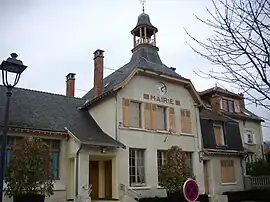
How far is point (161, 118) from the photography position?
19781mm

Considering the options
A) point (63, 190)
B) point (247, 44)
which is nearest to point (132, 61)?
point (63, 190)

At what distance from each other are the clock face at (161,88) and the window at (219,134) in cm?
577

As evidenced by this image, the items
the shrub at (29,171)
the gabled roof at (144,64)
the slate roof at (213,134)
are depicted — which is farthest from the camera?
the slate roof at (213,134)

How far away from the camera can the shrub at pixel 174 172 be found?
16.2 m

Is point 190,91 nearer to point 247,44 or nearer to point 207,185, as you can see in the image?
point 207,185

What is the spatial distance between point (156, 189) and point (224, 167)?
6.74 metres

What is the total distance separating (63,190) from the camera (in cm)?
1667

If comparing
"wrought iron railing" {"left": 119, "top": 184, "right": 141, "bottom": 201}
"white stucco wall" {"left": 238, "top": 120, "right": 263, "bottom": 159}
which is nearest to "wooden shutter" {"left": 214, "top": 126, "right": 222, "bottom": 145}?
"white stucco wall" {"left": 238, "top": 120, "right": 263, "bottom": 159}

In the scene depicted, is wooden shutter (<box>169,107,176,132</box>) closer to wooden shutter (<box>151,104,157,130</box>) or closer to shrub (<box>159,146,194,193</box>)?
wooden shutter (<box>151,104,157,130</box>)

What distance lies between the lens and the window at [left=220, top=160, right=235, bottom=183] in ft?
73.6

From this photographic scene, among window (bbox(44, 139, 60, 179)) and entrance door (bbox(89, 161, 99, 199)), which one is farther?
entrance door (bbox(89, 161, 99, 199))

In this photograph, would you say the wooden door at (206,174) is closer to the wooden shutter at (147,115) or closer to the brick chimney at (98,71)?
the wooden shutter at (147,115)

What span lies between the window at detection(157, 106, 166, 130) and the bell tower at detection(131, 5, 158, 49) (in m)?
5.62

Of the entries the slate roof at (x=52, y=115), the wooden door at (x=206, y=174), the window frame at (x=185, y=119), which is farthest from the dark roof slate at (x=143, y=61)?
the wooden door at (x=206, y=174)
